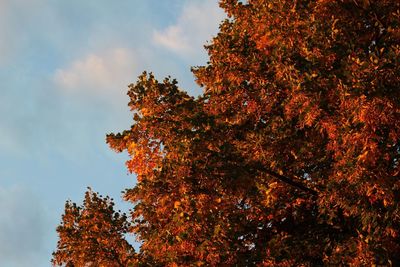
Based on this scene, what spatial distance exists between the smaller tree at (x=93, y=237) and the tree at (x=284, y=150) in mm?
1195

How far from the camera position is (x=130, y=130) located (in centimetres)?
1291

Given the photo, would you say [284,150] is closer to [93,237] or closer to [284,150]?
[284,150]

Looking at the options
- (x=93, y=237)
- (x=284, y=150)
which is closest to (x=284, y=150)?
(x=284, y=150)

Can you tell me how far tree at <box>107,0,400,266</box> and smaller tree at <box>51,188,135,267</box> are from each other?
1.20 metres

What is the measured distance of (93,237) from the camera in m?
15.7

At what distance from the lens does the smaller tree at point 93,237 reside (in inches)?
609

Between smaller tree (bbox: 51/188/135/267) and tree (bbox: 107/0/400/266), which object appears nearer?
tree (bbox: 107/0/400/266)

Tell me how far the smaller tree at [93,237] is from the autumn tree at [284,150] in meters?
1.34

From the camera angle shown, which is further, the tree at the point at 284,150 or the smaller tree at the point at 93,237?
the smaller tree at the point at 93,237

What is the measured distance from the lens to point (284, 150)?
43.2 feet

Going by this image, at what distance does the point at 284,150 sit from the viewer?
43.2 feet

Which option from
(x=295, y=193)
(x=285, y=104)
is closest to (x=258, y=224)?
(x=295, y=193)

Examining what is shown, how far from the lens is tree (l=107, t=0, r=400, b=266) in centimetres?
1091

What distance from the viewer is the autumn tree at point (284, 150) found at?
35.8ft
